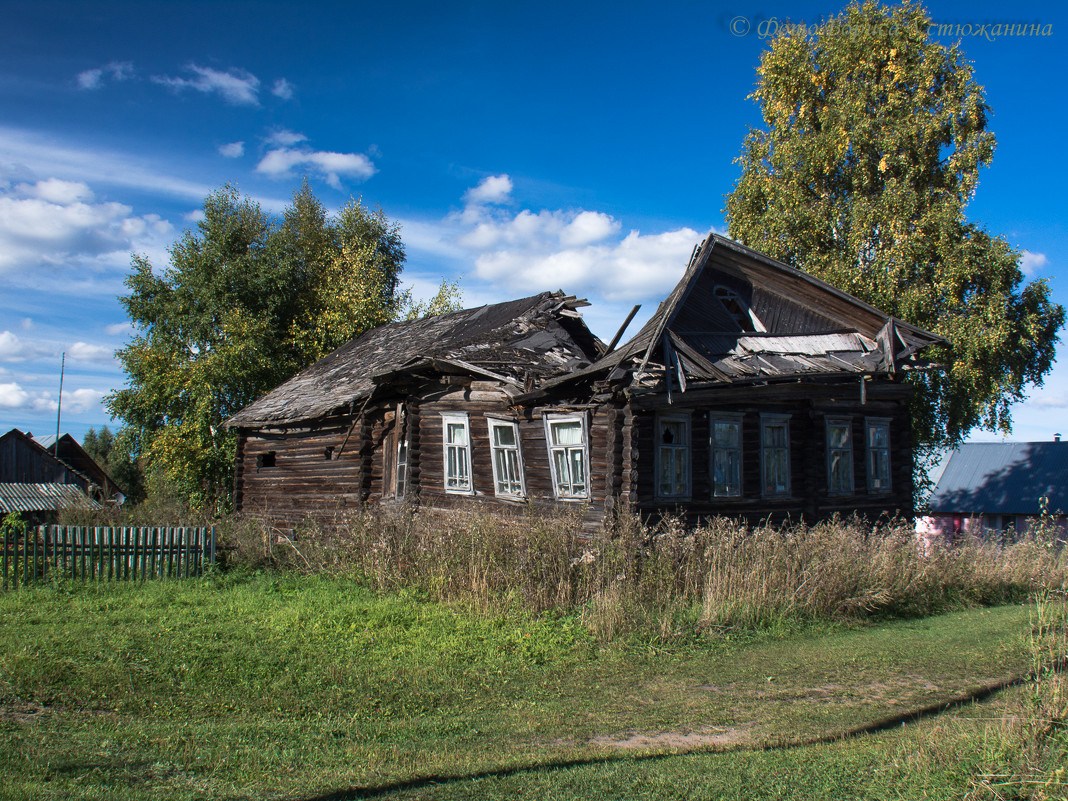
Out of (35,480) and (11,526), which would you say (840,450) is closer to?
(11,526)

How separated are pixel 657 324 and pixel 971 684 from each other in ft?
25.9

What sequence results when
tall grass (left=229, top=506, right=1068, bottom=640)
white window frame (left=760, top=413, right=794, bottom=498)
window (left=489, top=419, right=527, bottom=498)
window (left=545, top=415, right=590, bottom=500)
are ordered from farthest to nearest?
1. window (left=489, top=419, right=527, bottom=498)
2. white window frame (left=760, top=413, right=794, bottom=498)
3. window (left=545, top=415, right=590, bottom=500)
4. tall grass (left=229, top=506, right=1068, bottom=640)

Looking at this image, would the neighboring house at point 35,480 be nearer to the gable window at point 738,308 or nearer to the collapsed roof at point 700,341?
the collapsed roof at point 700,341

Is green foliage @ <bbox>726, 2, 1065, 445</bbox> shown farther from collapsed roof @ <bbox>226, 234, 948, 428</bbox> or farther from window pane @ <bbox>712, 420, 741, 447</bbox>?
window pane @ <bbox>712, 420, 741, 447</bbox>

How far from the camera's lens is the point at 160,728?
6.74 m

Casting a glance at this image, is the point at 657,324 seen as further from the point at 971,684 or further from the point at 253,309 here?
the point at 253,309

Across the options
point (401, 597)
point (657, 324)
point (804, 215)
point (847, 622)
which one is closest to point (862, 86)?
point (804, 215)

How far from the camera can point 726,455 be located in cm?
1595

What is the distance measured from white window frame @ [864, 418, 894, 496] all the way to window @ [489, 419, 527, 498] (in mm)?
7621

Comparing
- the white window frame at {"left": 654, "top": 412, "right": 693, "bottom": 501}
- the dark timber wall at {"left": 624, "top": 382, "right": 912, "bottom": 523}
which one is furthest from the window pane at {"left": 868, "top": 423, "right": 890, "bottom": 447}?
the white window frame at {"left": 654, "top": 412, "right": 693, "bottom": 501}

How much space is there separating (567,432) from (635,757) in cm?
993

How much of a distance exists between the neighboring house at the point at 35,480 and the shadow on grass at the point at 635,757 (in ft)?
99.1

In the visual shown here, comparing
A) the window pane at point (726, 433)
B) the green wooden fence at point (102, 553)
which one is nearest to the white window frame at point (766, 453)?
the window pane at point (726, 433)

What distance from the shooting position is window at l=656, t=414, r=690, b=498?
14922 mm
